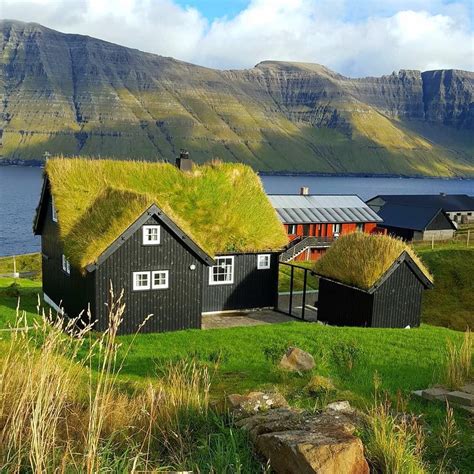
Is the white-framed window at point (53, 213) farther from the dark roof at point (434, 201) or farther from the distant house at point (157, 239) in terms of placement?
the dark roof at point (434, 201)

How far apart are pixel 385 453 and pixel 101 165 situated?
2427cm

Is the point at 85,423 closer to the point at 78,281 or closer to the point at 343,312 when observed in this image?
the point at 78,281

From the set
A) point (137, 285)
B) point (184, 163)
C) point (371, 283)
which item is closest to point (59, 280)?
point (137, 285)

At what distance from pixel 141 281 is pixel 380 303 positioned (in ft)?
39.1

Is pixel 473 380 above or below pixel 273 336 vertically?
above

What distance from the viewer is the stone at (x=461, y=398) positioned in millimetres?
10078

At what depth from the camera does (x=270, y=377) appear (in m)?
12.5

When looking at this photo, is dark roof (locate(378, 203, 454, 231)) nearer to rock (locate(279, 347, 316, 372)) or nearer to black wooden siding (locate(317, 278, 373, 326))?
black wooden siding (locate(317, 278, 373, 326))

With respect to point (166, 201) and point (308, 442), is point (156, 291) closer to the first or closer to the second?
point (166, 201)

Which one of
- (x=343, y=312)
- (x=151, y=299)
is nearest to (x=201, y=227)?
(x=151, y=299)

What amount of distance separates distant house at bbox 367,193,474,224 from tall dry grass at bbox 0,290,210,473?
7538 cm

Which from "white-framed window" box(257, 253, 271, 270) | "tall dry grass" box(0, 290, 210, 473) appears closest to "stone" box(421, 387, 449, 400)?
"tall dry grass" box(0, 290, 210, 473)

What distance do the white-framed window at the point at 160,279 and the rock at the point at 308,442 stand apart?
54.7 ft

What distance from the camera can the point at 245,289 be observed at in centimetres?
2859
